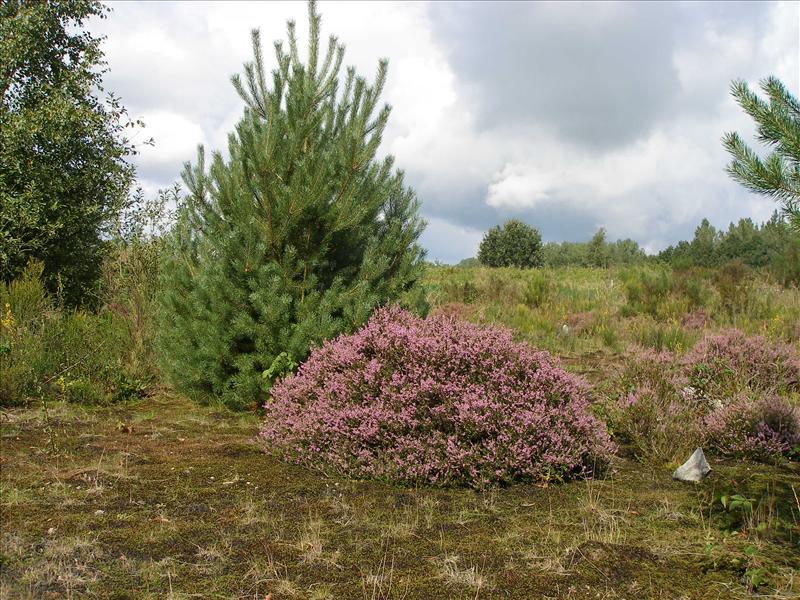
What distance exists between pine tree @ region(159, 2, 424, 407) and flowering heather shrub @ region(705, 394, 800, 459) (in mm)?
3360

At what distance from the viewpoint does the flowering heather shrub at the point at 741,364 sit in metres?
6.58

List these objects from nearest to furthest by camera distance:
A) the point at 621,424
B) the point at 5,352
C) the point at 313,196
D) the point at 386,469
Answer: the point at 386,469 → the point at 621,424 → the point at 313,196 → the point at 5,352

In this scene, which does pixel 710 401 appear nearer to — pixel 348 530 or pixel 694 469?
pixel 694 469

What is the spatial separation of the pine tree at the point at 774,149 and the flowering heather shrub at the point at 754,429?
8.39ft

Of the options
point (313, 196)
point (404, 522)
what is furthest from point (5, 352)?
point (404, 522)

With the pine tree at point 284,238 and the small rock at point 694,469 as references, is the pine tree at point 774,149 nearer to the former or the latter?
the small rock at point 694,469

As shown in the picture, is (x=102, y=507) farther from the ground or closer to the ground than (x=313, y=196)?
closer to the ground

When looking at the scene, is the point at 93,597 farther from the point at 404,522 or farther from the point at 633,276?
the point at 633,276

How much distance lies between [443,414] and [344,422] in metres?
0.71

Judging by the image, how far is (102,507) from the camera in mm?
3965

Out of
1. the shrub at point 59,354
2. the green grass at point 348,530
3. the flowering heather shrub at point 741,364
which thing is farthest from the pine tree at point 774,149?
the shrub at point 59,354

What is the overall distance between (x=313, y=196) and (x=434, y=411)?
9.75 ft

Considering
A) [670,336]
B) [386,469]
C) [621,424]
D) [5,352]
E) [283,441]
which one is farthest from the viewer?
[670,336]

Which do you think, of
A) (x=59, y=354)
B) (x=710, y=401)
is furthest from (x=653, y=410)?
(x=59, y=354)
